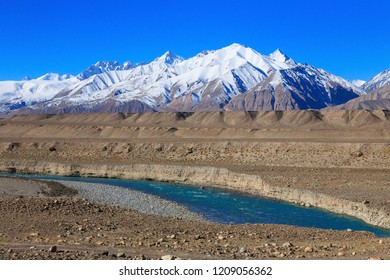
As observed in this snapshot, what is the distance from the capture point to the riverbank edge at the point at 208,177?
110ft

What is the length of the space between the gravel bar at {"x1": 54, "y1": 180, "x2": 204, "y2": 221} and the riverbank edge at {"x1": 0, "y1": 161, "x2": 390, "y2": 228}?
9158mm

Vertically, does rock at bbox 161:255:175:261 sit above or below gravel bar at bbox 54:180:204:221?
below

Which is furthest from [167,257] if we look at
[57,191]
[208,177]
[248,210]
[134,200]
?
[208,177]

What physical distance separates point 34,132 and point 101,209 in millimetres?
82726

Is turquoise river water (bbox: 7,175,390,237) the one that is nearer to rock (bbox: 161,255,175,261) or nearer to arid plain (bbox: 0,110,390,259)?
arid plain (bbox: 0,110,390,259)

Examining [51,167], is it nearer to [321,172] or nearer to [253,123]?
[321,172]

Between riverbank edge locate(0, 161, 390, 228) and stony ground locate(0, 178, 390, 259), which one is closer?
stony ground locate(0, 178, 390, 259)

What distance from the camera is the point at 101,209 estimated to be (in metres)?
29.2

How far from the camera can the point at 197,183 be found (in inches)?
2028

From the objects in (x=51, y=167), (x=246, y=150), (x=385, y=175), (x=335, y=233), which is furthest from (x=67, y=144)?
(x=335, y=233)

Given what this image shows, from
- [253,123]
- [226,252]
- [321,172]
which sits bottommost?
[226,252]

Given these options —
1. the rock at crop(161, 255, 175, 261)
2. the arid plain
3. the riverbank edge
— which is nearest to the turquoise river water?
the riverbank edge

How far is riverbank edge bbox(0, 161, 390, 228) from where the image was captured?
33.7 m
